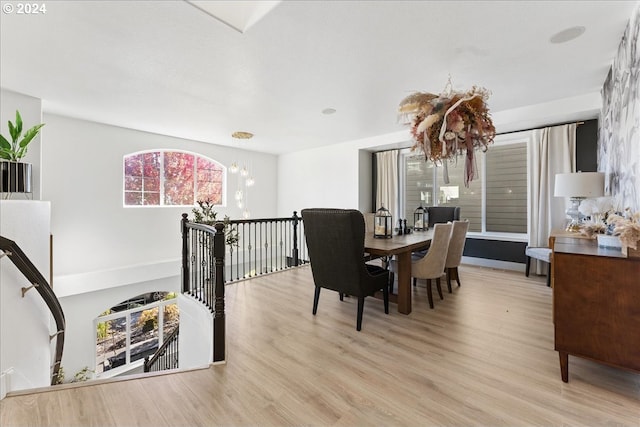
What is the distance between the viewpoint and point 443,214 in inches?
189

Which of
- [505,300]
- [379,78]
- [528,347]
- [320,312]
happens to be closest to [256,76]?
[379,78]

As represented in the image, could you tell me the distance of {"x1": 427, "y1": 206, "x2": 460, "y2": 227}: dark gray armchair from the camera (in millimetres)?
4598

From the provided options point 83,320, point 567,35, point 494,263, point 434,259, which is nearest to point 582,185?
point 567,35

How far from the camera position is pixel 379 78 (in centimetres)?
328

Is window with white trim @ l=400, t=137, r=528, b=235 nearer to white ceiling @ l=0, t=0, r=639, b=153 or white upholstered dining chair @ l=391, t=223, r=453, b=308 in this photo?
white ceiling @ l=0, t=0, r=639, b=153

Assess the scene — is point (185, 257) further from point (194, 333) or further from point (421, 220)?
point (421, 220)

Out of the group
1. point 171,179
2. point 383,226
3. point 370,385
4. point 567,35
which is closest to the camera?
point 370,385

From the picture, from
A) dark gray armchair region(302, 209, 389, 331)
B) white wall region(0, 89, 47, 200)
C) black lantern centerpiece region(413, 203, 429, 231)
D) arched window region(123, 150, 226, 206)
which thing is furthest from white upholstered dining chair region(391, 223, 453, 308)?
arched window region(123, 150, 226, 206)

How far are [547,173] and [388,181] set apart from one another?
2820mm

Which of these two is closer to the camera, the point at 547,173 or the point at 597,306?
the point at 597,306

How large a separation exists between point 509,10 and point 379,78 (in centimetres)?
137

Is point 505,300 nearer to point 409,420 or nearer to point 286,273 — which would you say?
point 409,420

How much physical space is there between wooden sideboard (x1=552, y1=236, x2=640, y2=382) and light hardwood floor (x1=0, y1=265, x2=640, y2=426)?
0.27m

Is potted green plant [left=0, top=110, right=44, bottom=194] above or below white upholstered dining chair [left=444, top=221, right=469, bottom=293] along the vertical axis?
above
